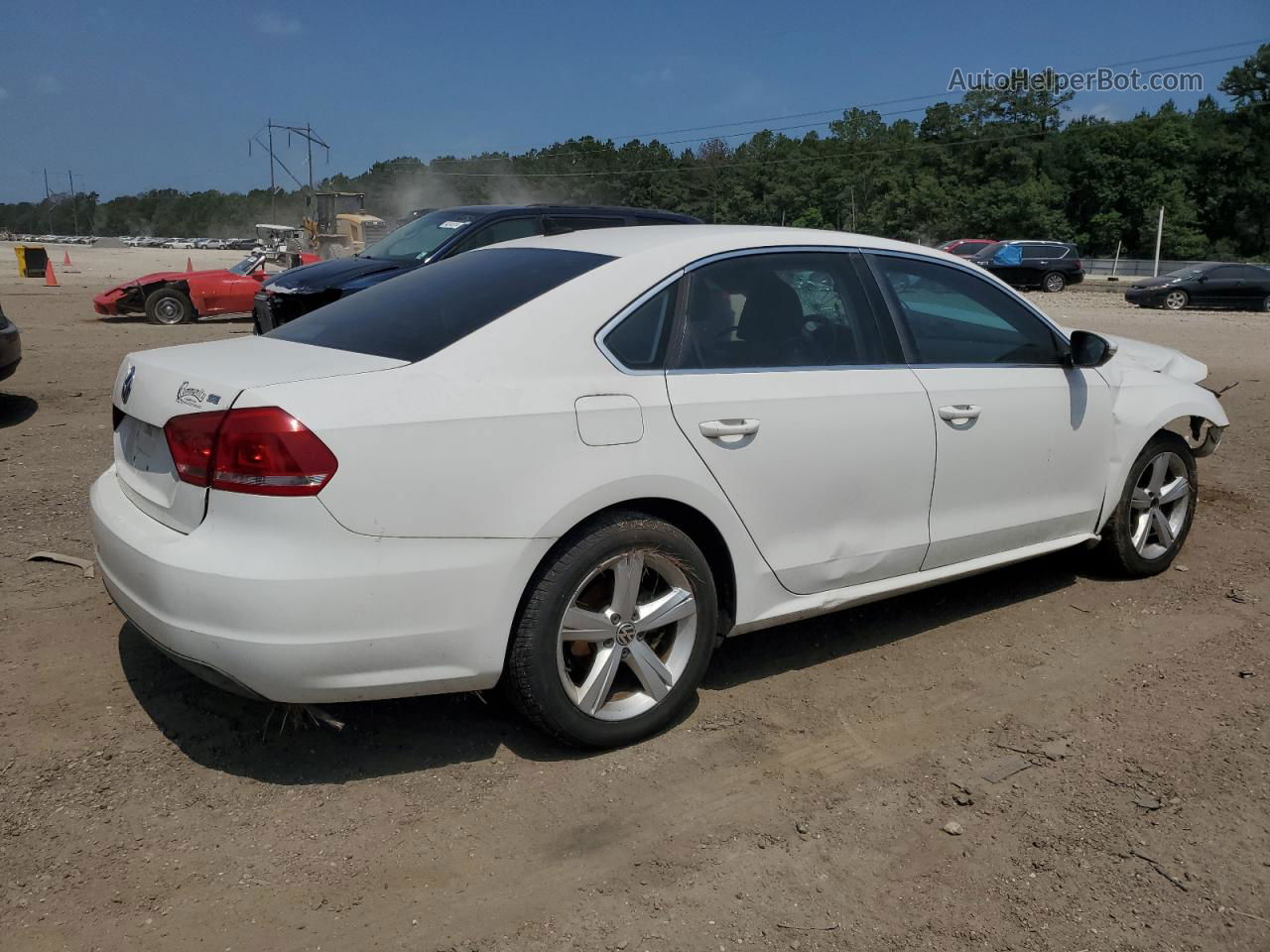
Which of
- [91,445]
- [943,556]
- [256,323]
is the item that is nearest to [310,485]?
[943,556]

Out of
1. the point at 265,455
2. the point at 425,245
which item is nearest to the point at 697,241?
the point at 265,455

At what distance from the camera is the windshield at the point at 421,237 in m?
10.6

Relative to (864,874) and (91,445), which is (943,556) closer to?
(864,874)

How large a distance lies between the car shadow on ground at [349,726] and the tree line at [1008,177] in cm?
5228

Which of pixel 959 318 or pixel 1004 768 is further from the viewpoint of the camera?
pixel 959 318

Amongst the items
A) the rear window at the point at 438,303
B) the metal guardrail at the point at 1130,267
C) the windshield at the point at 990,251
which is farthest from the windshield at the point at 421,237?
the metal guardrail at the point at 1130,267

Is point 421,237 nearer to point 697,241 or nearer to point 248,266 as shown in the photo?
point 697,241

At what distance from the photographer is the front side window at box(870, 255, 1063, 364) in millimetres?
4156

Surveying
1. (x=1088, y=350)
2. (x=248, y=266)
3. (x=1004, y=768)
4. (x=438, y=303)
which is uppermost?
(x=248, y=266)

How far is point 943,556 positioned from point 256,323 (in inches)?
360

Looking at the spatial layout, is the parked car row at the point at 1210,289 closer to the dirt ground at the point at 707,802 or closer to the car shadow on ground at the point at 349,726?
the dirt ground at the point at 707,802

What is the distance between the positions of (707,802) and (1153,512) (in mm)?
3084

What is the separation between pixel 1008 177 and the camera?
75.4 meters

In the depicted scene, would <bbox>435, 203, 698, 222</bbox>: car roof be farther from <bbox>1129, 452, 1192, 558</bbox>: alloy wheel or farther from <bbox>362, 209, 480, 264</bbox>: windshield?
<bbox>1129, 452, 1192, 558</bbox>: alloy wheel
